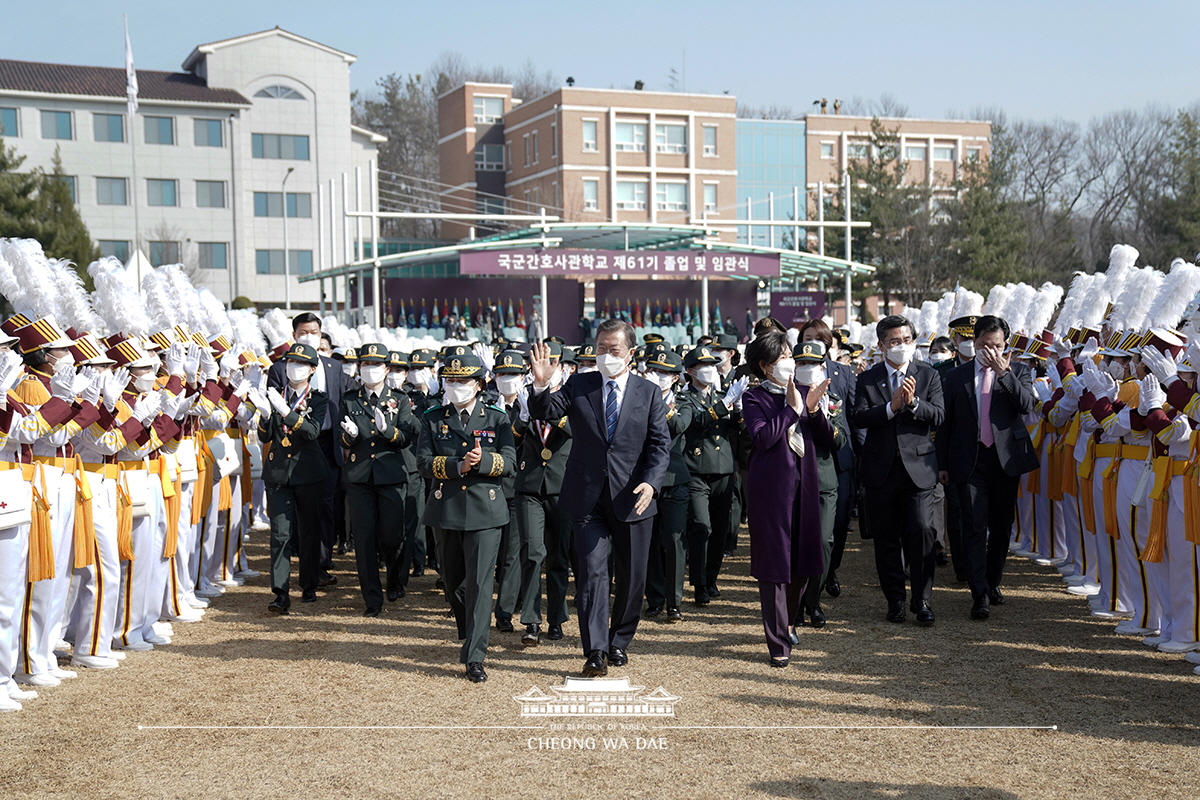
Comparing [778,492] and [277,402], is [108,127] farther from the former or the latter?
[778,492]

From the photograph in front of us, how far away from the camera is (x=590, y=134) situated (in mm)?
65375

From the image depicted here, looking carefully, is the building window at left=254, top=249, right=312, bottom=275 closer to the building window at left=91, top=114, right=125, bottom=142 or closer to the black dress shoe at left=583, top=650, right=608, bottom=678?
the building window at left=91, top=114, right=125, bottom=142

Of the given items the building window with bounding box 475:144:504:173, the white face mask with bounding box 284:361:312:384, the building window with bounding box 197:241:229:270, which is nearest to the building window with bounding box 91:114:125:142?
the building window with bounding box 197:241:229:270

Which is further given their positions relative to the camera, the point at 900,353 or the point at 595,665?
the point at 900,353

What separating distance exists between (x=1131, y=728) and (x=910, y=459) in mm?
2883

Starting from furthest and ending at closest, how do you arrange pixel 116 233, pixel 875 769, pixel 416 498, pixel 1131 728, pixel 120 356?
pixel 116 233
pixel 416 498
pixel 120 356
pixel 1131 728
pixel 875 769

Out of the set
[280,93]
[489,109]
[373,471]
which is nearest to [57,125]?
[280,93]

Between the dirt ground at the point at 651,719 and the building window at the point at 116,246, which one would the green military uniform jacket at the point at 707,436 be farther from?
the building window at the point at 116,246

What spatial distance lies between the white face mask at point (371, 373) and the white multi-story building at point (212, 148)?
46267 millimetres

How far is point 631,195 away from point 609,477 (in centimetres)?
6116

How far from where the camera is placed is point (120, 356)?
768 centimetres

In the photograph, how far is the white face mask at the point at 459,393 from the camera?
24.5ft

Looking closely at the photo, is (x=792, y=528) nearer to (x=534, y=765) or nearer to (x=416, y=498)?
(x=534, y=765)

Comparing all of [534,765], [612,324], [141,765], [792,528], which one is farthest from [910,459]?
[141,765]
